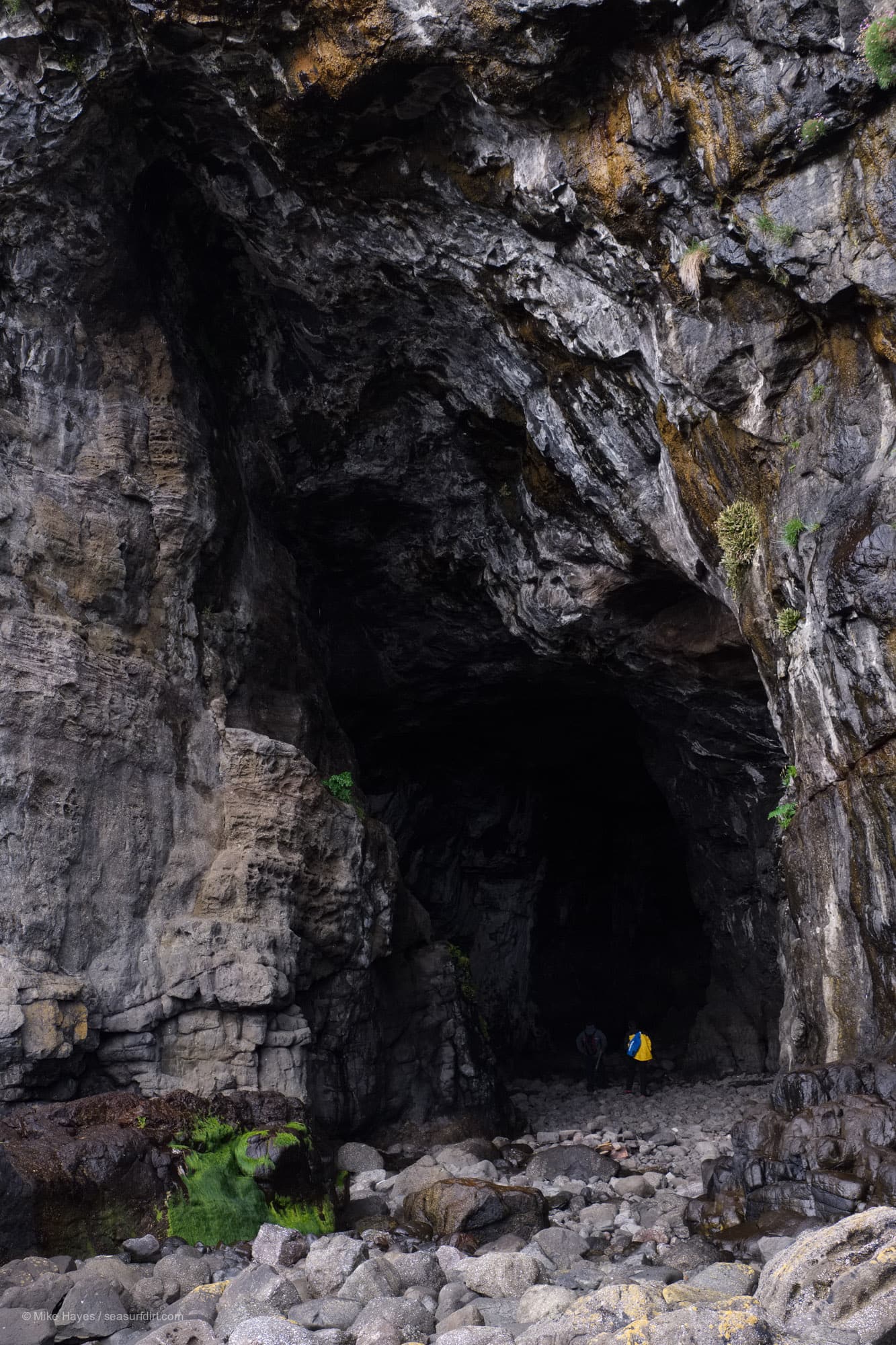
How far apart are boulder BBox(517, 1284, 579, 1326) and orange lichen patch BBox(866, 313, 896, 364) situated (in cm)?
→ 763

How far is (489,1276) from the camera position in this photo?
22.5 feet

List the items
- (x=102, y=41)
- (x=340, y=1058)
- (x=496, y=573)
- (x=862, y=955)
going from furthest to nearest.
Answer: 1. (x=496, y=573)
2. (x=340, y=1058)
3. (x=102, y=41)
4. (x=862, y=955)

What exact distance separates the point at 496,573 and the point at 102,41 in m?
8.39

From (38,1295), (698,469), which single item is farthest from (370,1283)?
(698,469)

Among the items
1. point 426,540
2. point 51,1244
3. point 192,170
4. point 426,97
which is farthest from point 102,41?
point 51,1244

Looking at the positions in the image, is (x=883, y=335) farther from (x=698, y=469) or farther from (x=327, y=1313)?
(x=327, y=1313)

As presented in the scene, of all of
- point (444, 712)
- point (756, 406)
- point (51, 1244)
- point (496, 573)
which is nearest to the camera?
point (51, 1244)

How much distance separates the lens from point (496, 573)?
1569 centimetres

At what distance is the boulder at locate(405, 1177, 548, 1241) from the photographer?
8.42 m

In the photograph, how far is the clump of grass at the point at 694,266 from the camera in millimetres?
9500

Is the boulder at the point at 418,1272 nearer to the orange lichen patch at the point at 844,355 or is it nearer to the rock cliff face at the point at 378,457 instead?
the rock cliff face at the point at 378,457

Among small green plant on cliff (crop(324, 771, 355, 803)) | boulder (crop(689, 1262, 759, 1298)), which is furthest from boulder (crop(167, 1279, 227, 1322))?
small green plant on cliff (crop(324, 771, 355, 803))

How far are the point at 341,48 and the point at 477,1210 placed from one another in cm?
1057

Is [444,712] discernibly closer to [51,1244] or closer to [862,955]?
[862,955]
